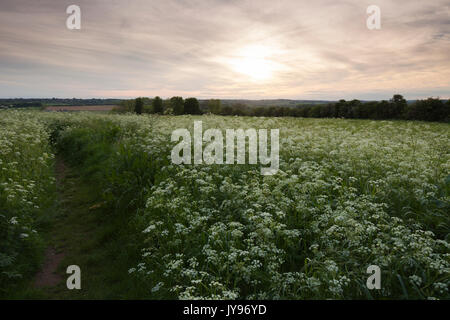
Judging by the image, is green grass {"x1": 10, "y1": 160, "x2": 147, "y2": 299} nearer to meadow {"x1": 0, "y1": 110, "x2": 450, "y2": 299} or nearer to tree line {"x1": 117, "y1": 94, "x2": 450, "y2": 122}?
meadow {"x1": 0, "y1": 110, "x2": 450, "y2": 299}

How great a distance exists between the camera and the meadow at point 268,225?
405 cm

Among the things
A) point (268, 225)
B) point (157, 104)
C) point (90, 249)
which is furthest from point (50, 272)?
point (157, 104)

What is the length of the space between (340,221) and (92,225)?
665cm

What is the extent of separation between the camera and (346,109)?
47.5 m

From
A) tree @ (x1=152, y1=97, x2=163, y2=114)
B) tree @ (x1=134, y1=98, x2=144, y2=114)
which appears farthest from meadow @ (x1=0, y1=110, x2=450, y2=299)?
tree @ (x1=152, y1=97, x2=163, y2=114)

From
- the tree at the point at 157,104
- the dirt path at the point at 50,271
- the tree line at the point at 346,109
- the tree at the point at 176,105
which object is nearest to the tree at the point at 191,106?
the tree line at the point at 346,109

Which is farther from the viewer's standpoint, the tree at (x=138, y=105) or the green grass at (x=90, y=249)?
the tree at (x=138, y=105)

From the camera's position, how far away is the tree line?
35.3 metres

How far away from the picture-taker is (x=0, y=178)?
8.08 m

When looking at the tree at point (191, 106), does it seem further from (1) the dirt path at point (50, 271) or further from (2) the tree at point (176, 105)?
(1) the dirt path at point (50, 271)

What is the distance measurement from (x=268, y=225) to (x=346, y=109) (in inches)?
1895

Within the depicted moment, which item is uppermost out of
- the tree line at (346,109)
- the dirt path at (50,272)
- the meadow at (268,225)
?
the tree line at (346,109)

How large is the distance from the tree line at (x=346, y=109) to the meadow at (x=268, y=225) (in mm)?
15318
